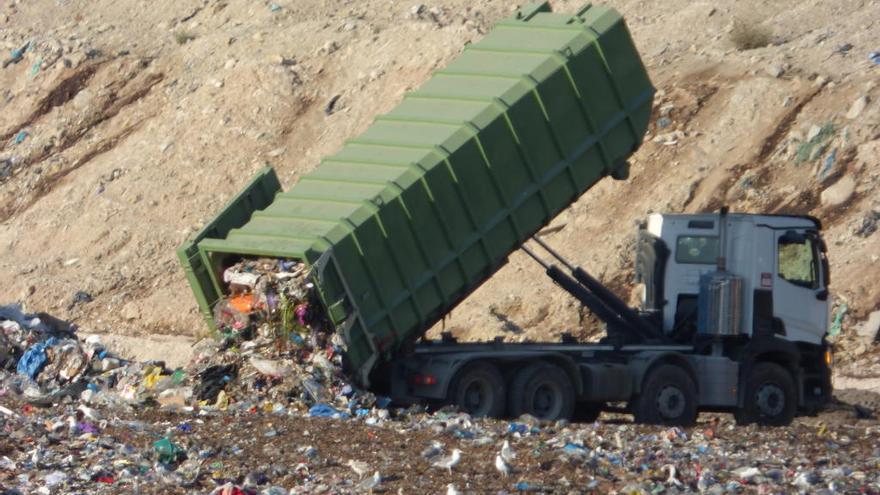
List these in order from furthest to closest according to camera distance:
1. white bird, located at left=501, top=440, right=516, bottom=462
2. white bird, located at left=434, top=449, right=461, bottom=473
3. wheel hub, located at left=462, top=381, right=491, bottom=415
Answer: wheel hub, located at left=462, top=381, right=491, bottom=415 → white bird, located at left=501, top=440, right=516, bottom=462 → white bird, located at left=434, top=449, right=461, bottom=473

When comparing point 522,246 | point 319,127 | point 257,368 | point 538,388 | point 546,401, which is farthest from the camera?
point 319,127

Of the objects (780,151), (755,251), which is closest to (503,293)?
(780,151)

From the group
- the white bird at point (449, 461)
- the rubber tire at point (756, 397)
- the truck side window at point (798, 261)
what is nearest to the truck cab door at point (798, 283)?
the truck side window at point (798, 261)

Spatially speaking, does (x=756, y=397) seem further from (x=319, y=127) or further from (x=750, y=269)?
(x=319, y=127)

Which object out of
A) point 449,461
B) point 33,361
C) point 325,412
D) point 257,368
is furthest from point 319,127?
point 449,461

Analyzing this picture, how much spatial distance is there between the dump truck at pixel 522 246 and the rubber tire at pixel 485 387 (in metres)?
0.02

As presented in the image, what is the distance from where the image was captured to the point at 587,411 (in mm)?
17016

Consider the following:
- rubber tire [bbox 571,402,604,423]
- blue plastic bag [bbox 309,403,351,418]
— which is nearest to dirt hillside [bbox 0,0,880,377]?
→ rubber tire [bbox 571,402,604,423]

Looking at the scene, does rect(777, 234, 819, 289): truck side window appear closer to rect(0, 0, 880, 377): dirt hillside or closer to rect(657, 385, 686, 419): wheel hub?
rect(657, 385, 686, 419): wheel hub

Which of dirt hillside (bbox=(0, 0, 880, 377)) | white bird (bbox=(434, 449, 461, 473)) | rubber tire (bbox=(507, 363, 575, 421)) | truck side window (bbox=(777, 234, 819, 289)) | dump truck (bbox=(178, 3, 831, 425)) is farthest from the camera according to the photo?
dirt hillside (bbox=(0, 0, 880, 377))

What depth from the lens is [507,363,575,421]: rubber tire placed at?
51.5ft

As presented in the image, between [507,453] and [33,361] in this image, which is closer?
[507,453]

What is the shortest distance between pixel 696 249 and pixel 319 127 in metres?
13.5

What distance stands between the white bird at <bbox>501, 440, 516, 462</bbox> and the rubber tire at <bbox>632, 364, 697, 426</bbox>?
160 inches
